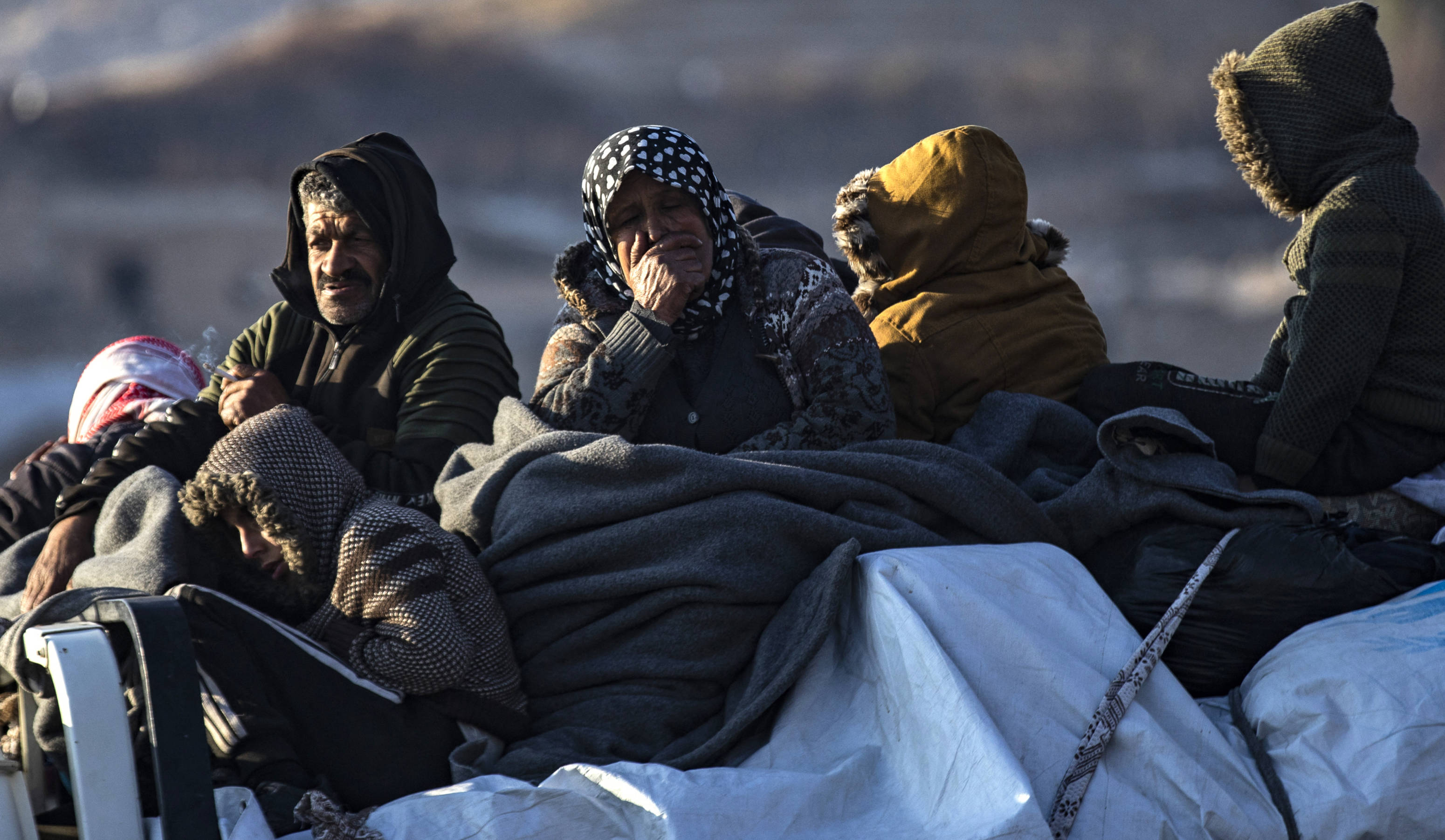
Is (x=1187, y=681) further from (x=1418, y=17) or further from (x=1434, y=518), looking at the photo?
(x=1418, y=17)

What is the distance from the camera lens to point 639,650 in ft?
5.97

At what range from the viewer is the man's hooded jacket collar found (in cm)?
259

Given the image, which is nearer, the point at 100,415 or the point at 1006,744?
the point at 1006,744

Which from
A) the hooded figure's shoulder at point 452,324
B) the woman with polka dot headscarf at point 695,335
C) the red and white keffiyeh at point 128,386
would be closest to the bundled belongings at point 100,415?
the red and white keffiyeh at point 128,386

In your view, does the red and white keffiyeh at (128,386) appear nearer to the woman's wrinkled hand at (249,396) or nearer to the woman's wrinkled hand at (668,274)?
the woman's wrinkled hand at (249,396)

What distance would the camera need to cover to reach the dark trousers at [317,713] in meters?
1.61

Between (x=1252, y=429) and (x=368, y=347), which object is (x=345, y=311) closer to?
(x=368, y=347)

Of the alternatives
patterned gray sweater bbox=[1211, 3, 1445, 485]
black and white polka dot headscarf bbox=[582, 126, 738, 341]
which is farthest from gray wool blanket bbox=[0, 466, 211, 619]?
patterned gray sweater bbox=[1211, 3, 1445, 485]

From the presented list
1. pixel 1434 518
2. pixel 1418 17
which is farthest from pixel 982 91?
pixel 1434 518

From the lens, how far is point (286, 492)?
1.80 m

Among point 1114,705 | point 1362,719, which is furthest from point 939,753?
point 1362,719

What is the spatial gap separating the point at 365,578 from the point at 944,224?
4.76 feet

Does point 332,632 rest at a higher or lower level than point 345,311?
lower

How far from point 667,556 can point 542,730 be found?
→ 0.33 meters
